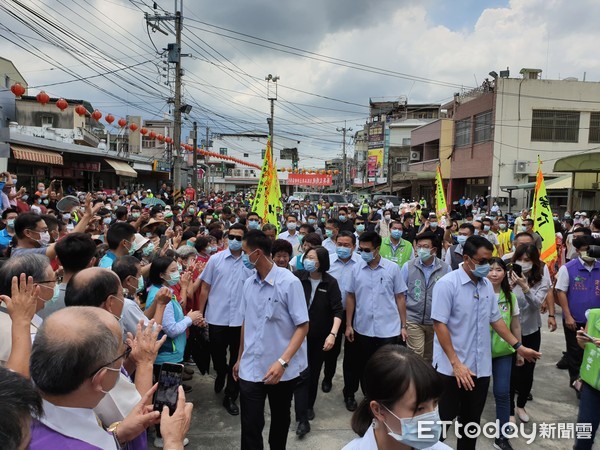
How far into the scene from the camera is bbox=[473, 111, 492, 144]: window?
1073 inches

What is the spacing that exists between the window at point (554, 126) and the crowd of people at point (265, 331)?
24035 mm

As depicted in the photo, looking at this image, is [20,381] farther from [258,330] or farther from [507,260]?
[507,260]

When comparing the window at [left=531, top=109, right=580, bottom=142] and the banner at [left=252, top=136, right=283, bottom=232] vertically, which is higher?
the window at [left=531, top=109, right=580, bottom=142]

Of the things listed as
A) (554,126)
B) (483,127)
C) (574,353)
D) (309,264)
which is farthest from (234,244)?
(554,126)

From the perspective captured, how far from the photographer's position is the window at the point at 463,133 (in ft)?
99.0

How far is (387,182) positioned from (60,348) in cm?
4811

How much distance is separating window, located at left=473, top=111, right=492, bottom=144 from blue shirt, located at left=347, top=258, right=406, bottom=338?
25.3 m

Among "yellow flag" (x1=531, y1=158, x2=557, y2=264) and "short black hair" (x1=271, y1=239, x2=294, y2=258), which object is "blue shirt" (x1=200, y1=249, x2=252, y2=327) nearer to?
"short black hair" (x1=271, y1=239, x2=294, y2=258)

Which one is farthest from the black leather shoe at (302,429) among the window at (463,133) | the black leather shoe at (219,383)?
the window at (463,133)

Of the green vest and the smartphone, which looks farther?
the green vest

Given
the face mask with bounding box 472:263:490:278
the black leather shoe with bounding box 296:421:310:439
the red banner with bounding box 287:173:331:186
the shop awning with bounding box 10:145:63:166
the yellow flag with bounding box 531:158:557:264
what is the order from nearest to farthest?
the face mask with bounding box 472:263:490:278 → the black leather shoe with bounding box 296:421:310:439 → the yellow flag with bounding box 531:158:557:264 → the shop awning with bounding box 10:145:63:166 → the red banner with bounding box 287:173:331:186

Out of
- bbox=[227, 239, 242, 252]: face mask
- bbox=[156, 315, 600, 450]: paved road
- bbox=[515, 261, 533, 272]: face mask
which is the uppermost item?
bbox=[227, 239, 242, 252]: face mask

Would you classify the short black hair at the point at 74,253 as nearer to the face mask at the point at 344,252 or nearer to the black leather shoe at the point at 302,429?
the black leather shoe at the point at 302,429

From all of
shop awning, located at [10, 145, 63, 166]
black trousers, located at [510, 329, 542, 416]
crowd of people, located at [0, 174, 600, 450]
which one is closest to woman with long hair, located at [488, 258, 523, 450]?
crowd of people, located at [0, 174, 600, 450]
